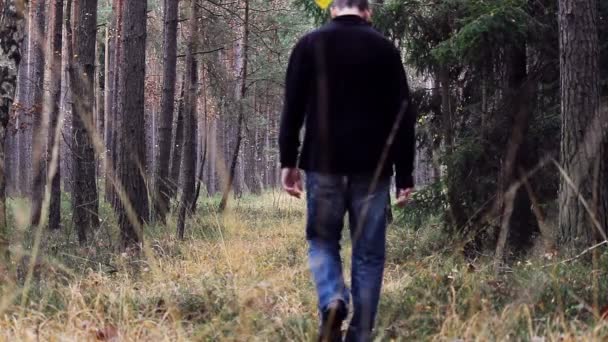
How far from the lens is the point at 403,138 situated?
3996 mm

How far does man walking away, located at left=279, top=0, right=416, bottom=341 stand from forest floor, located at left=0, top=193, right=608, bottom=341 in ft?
1.51

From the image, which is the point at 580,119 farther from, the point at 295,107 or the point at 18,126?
the point at 18,126

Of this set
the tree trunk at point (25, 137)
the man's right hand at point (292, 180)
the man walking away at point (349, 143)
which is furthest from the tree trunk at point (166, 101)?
the tree trunk at point (25, 137)

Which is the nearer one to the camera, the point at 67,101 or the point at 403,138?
the point at 403,138

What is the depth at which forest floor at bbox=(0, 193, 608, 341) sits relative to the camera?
3.93m

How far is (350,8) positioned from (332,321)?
5.69 feet

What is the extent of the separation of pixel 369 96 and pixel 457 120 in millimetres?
5687

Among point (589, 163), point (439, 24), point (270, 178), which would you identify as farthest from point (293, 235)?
point (270, 178)

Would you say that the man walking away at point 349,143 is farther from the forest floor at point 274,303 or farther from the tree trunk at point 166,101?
the tree trunk at point 166,101

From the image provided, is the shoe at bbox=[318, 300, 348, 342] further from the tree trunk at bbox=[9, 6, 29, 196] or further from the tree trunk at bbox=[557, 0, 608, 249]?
the tree trunk at bbox=[9, 6, 29, 196]

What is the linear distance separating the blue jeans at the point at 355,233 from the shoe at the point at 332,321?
15cm

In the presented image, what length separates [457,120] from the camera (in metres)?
9.36

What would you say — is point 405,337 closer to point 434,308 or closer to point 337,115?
point 434,308

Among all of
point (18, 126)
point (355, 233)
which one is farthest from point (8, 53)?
point (18, 126)
